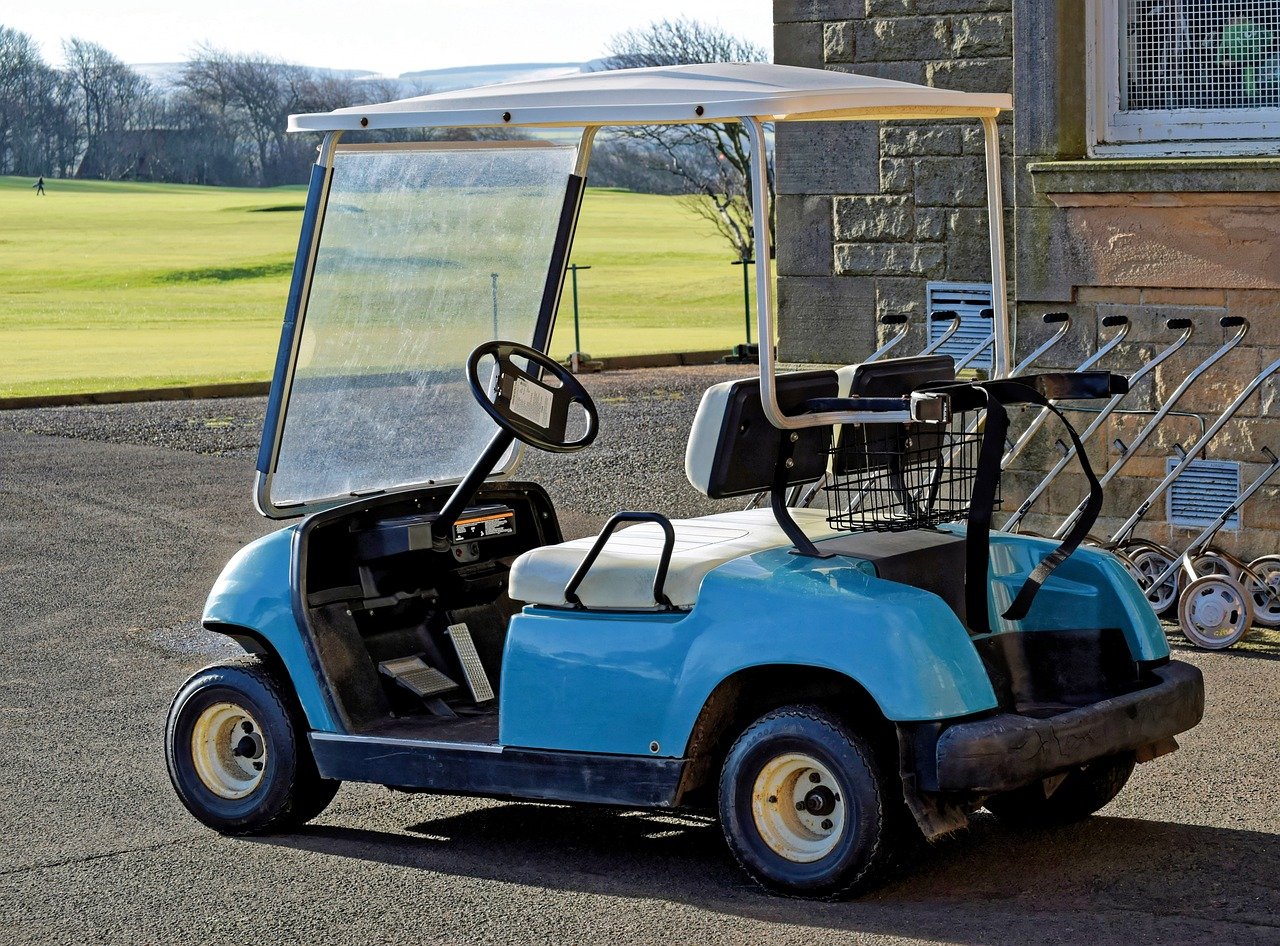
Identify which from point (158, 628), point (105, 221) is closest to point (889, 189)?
point (158, 628)

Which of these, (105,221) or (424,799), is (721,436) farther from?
(105,221)

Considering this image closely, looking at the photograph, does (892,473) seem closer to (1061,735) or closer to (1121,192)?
(1061,735)

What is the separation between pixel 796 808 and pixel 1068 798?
0.99 m

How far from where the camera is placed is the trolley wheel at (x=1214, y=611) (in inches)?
311

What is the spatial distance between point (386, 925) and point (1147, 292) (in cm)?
566

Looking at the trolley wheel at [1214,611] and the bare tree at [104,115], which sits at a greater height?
the bare tree at [104,115]

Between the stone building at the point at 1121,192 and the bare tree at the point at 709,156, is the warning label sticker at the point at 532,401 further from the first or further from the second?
the bare tree at the point at 709,156

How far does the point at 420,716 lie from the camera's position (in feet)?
18.4

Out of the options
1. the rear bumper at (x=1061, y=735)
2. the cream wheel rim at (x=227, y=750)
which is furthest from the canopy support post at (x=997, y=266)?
the cream wheel rim at (x=227, y=750)

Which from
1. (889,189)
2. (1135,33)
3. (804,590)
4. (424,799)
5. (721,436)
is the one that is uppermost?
(1135,33)

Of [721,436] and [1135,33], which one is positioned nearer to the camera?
[721,436]

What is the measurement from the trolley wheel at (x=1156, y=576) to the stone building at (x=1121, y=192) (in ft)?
2.19

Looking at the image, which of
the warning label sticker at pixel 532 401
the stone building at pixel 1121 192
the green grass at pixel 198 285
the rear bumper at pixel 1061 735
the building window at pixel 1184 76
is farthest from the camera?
the green grass at pixel 198 285

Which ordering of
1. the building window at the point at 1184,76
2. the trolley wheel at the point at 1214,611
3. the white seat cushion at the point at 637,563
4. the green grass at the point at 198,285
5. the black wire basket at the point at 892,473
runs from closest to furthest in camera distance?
the white seat cushion at the point at 637,563
the black wire basket at the point at 892,473
the trolley wheel at the point at 1214,611
the building window at the point at 1184,76
the green grass at the point at 198,285
